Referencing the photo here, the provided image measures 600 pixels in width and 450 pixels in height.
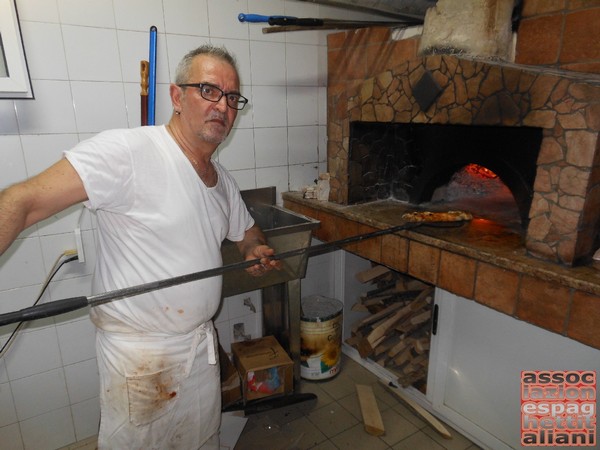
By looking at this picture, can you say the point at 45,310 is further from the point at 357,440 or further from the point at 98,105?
the point at 357,440

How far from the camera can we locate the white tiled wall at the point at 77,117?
179 centimetres

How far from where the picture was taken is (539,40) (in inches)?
68.5

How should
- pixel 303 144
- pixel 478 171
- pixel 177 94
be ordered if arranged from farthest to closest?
pixel 303 144 < pixel 478 171 < pixel 177 94

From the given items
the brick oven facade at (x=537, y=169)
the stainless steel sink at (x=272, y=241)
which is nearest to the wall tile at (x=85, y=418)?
the stainless steel sink at (x=272, y=241)

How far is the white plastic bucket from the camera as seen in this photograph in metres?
2.51

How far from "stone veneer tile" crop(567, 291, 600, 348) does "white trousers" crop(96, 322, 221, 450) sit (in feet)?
4.39

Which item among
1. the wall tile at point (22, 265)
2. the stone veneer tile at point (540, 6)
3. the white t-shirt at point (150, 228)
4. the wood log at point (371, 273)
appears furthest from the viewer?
the wood log at point (371, 273)

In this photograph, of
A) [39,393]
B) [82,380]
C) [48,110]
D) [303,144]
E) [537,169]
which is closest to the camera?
[537,169]

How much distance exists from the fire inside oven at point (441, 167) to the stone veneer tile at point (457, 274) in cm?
50

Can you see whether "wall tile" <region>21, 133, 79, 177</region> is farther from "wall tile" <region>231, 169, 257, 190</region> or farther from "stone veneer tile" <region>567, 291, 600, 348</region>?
"stone veneer tile" <region>567, 291, 600, 348</region>

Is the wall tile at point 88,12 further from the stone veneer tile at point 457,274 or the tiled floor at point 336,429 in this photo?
the tiled floor at point 336,429

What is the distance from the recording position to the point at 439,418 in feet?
7.33

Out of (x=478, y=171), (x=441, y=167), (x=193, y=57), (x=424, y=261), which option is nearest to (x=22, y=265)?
(x=193, y=57)

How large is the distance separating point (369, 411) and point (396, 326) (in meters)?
0.57
